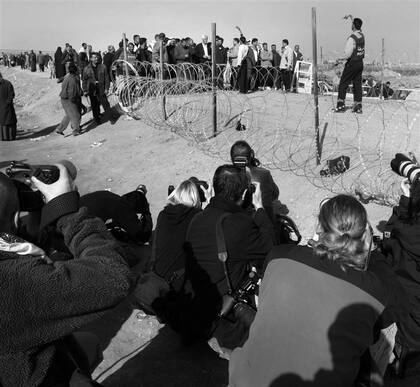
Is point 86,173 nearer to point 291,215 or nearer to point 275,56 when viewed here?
point 291,215

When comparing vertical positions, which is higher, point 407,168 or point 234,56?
point 234,56

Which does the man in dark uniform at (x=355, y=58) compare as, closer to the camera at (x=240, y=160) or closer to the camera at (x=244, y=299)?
the camera at (x=240, y=160)

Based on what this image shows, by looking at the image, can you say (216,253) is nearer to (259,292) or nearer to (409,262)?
(259,292)

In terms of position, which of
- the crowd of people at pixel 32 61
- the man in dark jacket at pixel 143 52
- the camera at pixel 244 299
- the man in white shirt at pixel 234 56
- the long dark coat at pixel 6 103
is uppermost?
the crowd of people at pixel 32 61

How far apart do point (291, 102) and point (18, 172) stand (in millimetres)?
10357

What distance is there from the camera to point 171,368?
3.52 meters

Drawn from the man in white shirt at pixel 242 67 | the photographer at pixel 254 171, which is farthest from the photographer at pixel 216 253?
the man in white shirt at pixel 242 67

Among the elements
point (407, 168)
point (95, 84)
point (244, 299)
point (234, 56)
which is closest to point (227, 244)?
point (244, 299)

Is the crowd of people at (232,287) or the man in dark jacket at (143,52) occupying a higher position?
the man in dark jacket at (143,52)

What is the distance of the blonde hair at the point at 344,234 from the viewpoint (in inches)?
82.3

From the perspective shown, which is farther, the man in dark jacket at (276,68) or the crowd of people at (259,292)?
the man in dark jacket at (276,68)

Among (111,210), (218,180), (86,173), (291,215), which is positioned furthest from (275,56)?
(218,180)

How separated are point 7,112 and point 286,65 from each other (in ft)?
25.9

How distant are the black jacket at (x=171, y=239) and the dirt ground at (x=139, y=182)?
640 mm
